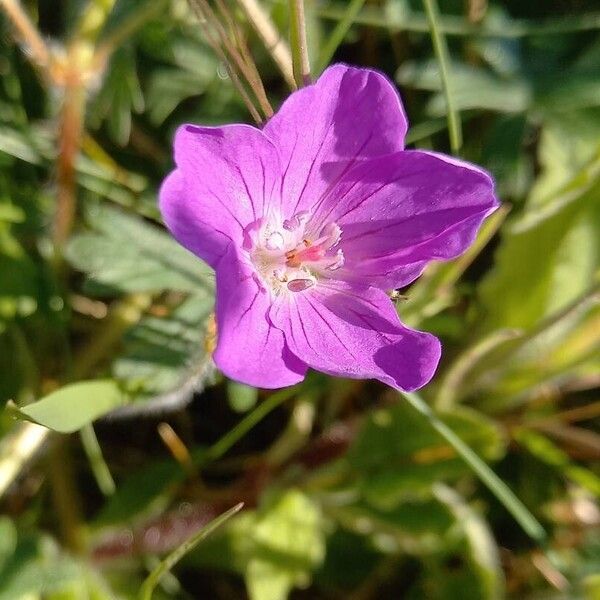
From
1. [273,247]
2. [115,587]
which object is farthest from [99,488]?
[273,247]

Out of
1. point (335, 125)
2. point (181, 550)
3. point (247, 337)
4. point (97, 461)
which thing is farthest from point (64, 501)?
point (335, 125)

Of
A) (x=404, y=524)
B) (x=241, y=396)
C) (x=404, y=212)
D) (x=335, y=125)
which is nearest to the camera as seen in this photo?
(x=335, y=125)

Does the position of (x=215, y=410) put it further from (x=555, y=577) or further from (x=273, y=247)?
(x=555, y=577)

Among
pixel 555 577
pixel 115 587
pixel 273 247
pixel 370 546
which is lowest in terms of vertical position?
pixel 555 577

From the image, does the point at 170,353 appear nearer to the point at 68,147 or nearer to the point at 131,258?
the point at 131,258

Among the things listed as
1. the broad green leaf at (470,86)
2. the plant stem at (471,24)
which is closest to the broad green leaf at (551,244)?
the broad green leaf at (470,86)

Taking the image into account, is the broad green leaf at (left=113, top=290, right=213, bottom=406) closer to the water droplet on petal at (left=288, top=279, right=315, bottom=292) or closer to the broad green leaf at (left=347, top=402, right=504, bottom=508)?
the water droplet on petal at (left=288, top=279, right=315, bottom=292)
